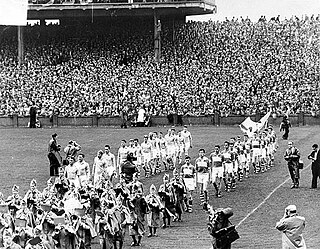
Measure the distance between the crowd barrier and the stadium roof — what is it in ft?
41.7

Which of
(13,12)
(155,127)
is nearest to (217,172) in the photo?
(13,12)

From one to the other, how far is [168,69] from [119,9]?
7888mm

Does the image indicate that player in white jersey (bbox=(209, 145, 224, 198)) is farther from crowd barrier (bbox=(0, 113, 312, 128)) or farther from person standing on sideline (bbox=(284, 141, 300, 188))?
crowd barrier (bbox=(0, 113, 312, 128))

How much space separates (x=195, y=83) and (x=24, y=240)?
4052cm

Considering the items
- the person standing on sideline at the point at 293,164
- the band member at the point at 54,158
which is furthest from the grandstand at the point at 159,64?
the person standing on sideline at the point at 293,164

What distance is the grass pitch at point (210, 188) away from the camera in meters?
20.1

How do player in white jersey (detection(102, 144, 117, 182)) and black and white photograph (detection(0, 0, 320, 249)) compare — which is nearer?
black and white photograph (detection(0, 0, 320, 249))

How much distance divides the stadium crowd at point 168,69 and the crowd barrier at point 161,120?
1.58 ft

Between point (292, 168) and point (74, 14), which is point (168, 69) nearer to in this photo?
point (74, 14)

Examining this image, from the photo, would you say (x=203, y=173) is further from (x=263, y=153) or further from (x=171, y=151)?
(x=171, y=151)

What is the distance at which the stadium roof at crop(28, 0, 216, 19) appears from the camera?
61.8 meters

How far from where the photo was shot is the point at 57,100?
179 ft

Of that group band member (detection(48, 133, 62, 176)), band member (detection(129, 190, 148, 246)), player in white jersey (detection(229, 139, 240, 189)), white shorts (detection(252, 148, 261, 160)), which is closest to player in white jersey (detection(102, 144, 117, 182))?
band member (detection(48, 133, 62, 176))

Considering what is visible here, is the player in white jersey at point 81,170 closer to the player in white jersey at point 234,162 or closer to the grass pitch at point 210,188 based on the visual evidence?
the grass pitch at point 210,188
